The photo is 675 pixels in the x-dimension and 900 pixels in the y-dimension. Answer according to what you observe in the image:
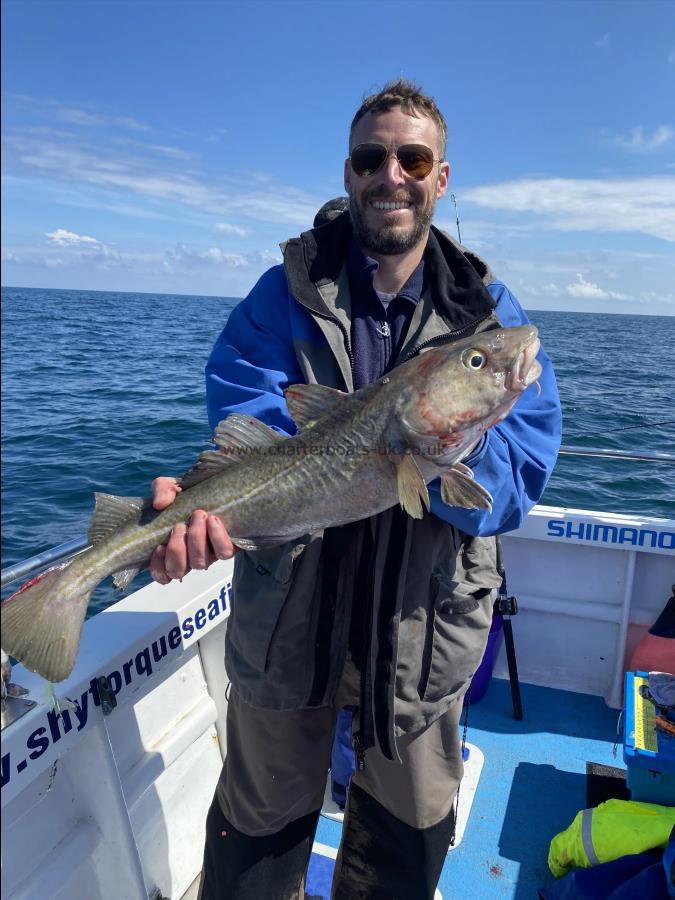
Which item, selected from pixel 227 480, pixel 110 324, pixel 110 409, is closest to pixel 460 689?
pixel 227 480

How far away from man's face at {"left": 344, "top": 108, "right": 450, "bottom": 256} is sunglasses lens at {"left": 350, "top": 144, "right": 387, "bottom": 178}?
0.08 ft

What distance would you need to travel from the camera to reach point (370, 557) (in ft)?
10.2

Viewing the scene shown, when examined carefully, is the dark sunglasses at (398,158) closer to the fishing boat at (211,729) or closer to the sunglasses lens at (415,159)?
the sunglasses lens at (415,159)

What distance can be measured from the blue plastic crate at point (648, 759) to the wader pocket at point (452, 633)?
168 cm

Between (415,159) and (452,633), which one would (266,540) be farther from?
(415,159)

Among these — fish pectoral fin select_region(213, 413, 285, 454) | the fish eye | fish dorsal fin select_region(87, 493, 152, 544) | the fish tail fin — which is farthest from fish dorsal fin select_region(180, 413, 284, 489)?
the fish eye

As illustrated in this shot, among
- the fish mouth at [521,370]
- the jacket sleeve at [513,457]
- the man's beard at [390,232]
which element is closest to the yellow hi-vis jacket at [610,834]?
the jacket sleeve at [513,457]

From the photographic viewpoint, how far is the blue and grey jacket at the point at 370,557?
3.01m

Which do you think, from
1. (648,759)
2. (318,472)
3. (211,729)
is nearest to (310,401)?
(318,472)

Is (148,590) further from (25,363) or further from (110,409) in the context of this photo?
(25,363)

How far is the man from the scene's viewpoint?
303 centimetres

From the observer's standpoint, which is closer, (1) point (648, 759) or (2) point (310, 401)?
(2) point (310, 401)

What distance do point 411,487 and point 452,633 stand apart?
84cm

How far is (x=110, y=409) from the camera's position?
68.2 feet
